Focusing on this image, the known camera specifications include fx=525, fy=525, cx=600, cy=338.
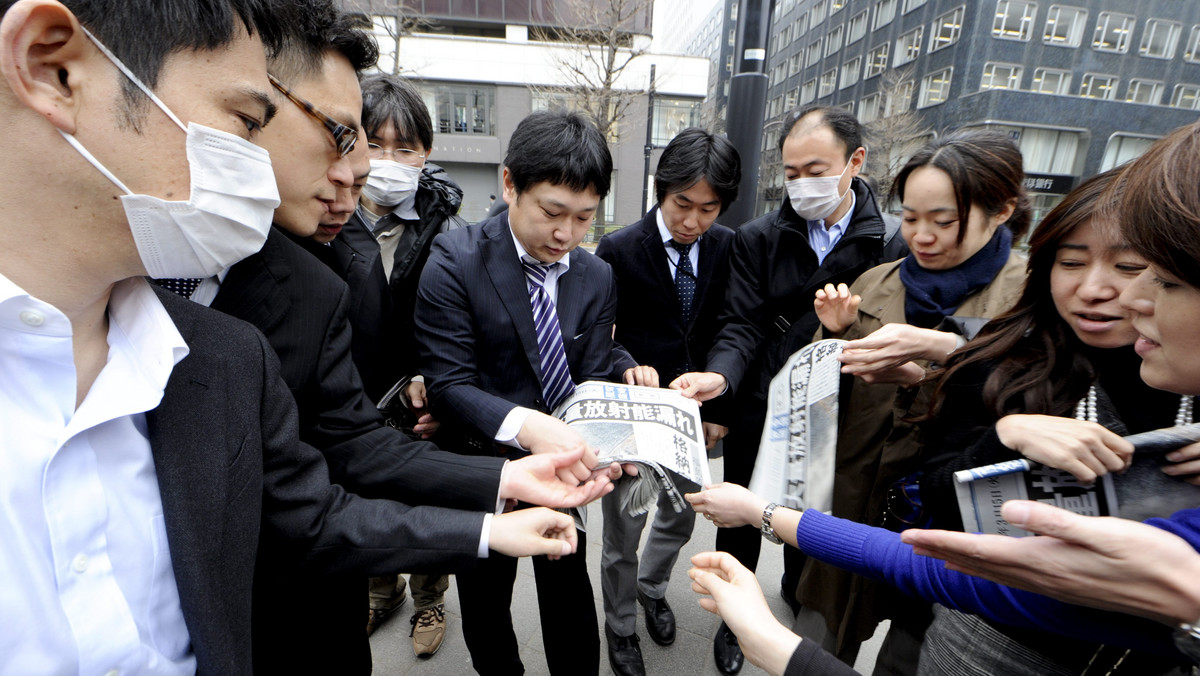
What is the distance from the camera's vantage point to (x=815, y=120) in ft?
8.52

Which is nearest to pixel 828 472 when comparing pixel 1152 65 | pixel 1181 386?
pixel 1181 386

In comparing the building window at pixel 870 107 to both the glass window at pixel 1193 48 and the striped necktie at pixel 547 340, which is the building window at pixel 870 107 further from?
the striped necktie at pixel 547 340

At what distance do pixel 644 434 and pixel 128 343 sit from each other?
125 centimetres

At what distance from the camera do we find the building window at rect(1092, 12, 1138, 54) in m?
22.0

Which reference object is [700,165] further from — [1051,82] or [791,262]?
[1051,82]

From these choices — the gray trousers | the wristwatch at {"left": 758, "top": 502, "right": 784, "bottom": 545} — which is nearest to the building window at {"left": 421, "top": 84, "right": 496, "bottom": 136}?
the gray trousers

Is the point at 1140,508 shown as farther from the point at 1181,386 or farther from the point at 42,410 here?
the point at 42,410

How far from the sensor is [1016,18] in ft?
72.4

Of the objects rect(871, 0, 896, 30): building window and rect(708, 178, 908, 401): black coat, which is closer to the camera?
rect(708, 178, 908, 401): black coat

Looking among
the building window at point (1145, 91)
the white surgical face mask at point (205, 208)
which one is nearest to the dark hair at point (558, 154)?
the white surgical face mask at point (205, 208)

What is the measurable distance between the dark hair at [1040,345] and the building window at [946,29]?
27653 mm

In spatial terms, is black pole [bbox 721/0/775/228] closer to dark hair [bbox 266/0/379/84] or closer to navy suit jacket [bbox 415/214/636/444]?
navy suit jacket [bbox 415/214/636/444]

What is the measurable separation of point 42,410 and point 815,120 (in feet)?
9.45

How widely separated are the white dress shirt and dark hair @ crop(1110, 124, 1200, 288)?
5.41 ft
